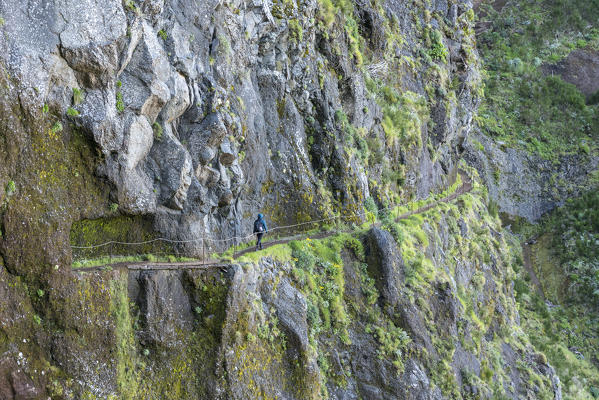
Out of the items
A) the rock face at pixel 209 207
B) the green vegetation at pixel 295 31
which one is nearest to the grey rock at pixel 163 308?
the rock face at pixel 209 207

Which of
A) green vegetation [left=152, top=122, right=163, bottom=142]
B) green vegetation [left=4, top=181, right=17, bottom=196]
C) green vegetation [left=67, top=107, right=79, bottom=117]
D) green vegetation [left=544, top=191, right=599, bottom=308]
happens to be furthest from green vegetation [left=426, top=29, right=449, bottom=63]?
green vegetation [left=4, top=181, right=17, bottom=196]

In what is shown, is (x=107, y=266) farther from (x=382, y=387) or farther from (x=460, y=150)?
(x=460, y=150)

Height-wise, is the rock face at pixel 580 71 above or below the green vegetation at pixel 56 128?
above

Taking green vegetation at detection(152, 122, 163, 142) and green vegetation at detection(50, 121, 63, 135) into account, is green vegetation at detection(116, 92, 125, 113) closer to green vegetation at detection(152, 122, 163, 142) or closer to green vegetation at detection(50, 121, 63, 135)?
green vegetation at detection(152, 122, 163, 142)

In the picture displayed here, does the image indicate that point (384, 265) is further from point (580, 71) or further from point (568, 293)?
point (580, 71)

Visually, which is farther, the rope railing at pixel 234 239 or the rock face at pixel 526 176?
the rock face at pixel 526 176

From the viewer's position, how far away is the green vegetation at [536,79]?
219ft

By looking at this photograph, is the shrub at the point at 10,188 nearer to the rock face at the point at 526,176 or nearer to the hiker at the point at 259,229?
the hiker at the point at 259,229

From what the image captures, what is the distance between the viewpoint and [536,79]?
239ft

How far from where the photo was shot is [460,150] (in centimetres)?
4803

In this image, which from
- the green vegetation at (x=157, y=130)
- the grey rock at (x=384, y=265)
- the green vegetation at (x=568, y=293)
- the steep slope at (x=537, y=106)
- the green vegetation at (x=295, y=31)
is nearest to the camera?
the green vegetation at (x=157, y=130)

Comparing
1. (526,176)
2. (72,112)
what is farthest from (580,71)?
(72,112)

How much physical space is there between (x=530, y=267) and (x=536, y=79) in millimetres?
28802

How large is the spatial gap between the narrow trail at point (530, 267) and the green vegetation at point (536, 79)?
12.7 m
